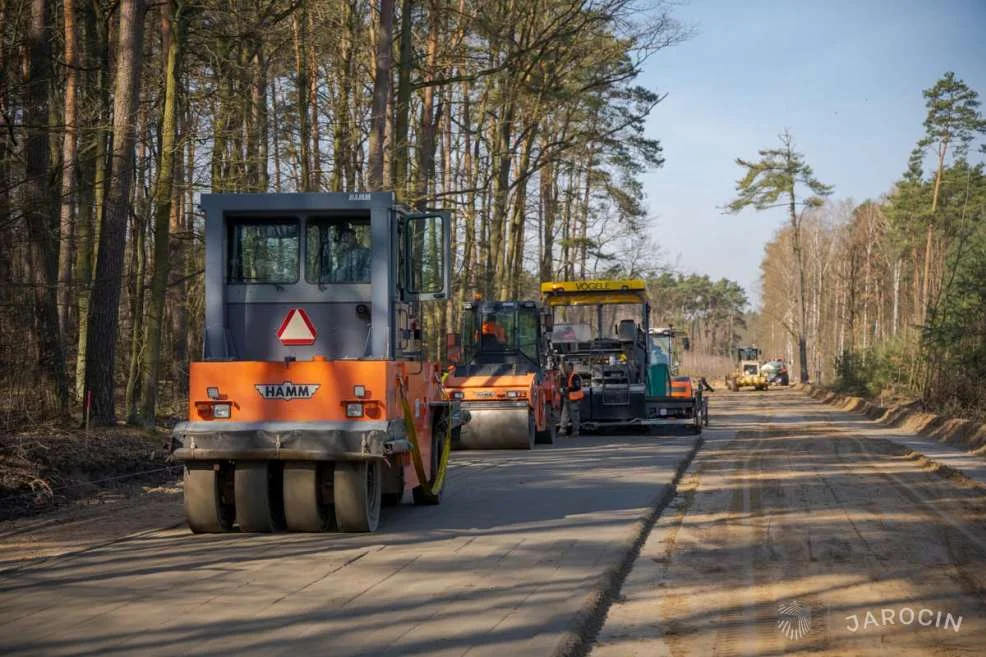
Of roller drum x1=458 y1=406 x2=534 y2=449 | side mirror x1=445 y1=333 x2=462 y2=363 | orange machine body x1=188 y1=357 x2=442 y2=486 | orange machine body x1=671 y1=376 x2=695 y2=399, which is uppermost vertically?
side mirror x1=445 y1=333 x2=462 y2=363

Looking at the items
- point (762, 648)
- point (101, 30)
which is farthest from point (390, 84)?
point (762, 648)

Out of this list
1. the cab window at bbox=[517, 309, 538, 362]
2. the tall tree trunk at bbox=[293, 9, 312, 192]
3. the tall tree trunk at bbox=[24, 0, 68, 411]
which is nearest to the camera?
the tall tree trunk at bbox=[24, 0, 68, 411]

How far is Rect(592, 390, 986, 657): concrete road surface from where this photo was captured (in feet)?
22.1

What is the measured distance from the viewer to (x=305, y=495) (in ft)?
33.9

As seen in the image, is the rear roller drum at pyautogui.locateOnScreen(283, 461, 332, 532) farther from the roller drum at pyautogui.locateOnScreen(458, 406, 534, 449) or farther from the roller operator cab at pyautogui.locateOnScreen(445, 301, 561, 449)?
the roller drum at pyautogui.locateOnScreen(458, 406, 534, 449)

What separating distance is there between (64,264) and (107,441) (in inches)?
211

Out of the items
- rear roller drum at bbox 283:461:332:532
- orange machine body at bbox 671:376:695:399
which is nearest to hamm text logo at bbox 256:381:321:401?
rear roller drum at bbox 283:461:332:532

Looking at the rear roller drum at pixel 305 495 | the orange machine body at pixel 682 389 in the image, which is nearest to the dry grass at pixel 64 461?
the rear roller drum at pixel 305 495

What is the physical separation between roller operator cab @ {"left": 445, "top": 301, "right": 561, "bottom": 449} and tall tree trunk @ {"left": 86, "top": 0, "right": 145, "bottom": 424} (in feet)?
21.5

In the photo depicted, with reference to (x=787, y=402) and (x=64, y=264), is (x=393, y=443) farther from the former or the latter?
(x=787, y=402)

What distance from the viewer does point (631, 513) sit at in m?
12.2

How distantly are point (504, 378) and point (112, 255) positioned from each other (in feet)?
25.3

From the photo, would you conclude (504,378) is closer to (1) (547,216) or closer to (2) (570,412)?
(2) (570,412)

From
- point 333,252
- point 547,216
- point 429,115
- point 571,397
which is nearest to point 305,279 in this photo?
point 333,252
